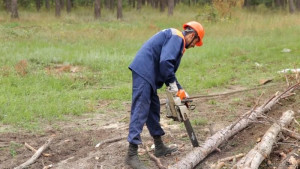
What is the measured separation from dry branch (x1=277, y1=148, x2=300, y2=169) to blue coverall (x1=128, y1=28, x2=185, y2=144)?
1596mm

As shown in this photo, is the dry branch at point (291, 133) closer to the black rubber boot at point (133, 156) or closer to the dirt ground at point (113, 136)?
the dirt ground at point (113, 136)

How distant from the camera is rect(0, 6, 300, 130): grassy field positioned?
7.88 metres

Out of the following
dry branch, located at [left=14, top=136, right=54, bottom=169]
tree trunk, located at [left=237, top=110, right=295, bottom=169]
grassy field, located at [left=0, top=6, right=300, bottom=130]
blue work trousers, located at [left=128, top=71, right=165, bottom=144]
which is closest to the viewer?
tree trunk, located at [left=237, top=110, right=295, bottom=169]

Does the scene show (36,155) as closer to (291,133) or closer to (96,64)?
(291,133)

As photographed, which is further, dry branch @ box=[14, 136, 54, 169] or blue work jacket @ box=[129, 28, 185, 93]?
dry branch @ box=[14, 136, 54, 169]

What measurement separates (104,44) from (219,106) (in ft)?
28.0

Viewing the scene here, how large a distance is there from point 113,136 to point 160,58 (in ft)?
6.27

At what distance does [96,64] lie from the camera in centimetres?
1146

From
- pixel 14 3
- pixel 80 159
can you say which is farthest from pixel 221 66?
pixel 14 3

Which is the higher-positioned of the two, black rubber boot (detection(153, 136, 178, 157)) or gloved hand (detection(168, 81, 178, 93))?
gloved hand (detection(168, 81, 178, 93))

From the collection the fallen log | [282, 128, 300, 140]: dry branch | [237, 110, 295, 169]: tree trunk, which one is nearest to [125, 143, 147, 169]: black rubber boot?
the fallen log

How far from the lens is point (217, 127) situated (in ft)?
20.7

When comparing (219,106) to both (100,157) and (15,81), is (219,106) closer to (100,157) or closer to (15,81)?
(100,157)

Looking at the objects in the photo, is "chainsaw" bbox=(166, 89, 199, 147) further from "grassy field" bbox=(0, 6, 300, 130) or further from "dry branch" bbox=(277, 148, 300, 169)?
"grassy field" bbox=(0, 6, 300, 130)
